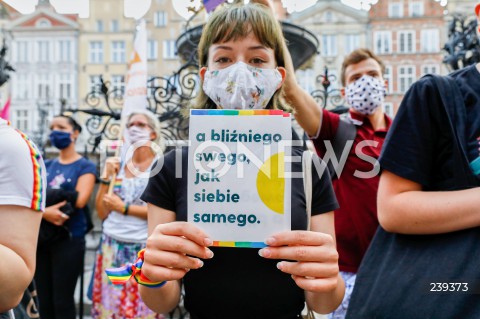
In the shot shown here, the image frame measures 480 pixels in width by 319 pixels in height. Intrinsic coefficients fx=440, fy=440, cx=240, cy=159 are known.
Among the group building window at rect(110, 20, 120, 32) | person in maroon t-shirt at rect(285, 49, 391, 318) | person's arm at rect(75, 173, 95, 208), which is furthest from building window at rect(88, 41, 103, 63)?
person in maroon t-shirt at rect(285, 49, 391, 318)

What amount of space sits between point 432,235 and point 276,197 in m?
0.49

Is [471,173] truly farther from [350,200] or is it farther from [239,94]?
[350,200]

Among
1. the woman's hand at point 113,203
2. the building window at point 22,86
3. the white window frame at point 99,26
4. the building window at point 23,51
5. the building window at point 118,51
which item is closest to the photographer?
the woman's hand at point 113,203

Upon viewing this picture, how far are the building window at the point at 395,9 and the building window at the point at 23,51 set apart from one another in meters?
31.5

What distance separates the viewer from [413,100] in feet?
4.47

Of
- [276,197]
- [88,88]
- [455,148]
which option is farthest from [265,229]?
[88,88]

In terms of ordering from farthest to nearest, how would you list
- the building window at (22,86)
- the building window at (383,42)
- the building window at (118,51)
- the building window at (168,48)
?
the building window at (118,51), the building window at (22,86), the building window at (168,48), the building window at (383,42)

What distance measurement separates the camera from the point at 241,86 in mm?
1431

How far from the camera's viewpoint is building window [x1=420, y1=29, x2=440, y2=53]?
33.8 meters

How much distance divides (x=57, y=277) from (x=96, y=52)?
4035 cm

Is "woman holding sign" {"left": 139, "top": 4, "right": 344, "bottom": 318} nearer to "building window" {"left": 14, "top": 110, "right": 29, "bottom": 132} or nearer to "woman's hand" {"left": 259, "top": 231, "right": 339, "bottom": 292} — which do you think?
"woman's hand" {"left": 259, "top": 231, "right": 339, "bottom": 292}

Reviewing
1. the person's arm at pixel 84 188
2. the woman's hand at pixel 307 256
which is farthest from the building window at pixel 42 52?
the woman's hand at pixel 307 256

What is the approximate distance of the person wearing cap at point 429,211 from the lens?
1158 millimetres

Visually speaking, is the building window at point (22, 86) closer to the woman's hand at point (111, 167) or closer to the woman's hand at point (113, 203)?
the woman's hand at point (111, 167)
